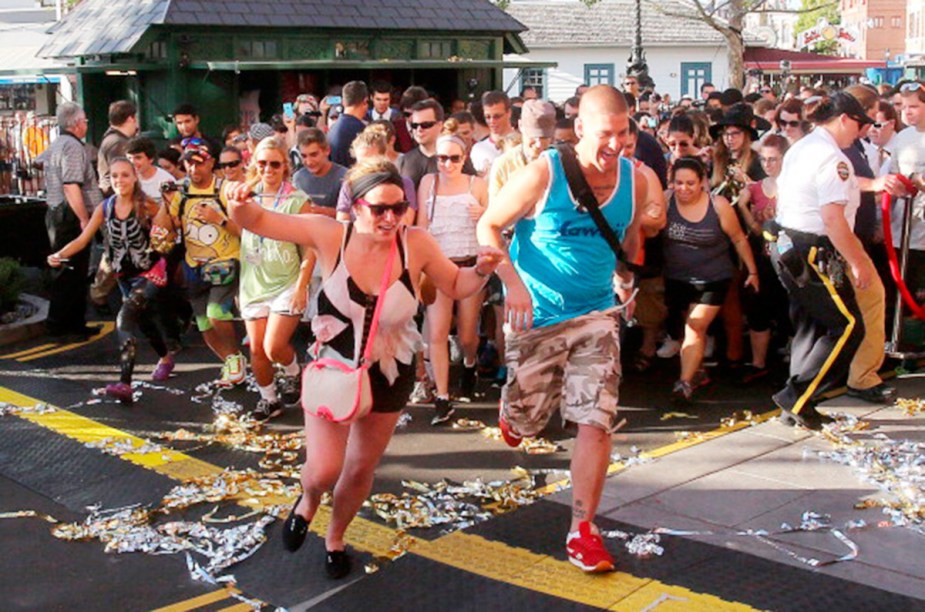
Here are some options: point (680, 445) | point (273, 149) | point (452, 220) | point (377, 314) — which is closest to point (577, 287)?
point (377, 314)

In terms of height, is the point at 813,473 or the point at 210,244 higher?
the point at 210,244

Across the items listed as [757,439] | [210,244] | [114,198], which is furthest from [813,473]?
[114,198]

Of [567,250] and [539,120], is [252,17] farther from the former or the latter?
[567,250]

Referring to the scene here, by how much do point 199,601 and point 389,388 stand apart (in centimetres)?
118

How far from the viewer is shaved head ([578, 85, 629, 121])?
505 cm

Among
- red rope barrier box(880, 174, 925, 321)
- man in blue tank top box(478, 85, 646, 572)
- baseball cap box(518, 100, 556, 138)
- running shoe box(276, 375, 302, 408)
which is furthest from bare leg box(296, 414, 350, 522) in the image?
red rope barrier box(880, 174, 925, 321)

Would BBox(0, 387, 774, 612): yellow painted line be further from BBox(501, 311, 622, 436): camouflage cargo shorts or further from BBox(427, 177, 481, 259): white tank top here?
BBox(427, 177, 481, 259): white tank top

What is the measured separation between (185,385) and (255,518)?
303cm

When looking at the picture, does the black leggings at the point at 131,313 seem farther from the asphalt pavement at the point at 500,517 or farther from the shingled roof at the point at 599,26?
the shingled roof at the point at 599,26

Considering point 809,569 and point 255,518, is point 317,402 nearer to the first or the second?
point 255,518

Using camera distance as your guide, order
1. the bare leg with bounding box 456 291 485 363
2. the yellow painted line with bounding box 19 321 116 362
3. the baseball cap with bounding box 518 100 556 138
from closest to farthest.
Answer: the baseball cap with bounding box 518 100 556 138 → the bare leg with bounding box 456 291 485 363 → the yellow painted line with bounding box 19 321 116 362

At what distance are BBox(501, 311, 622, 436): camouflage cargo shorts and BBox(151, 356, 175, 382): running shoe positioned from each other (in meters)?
4.07

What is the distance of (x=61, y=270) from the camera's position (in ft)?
33.7

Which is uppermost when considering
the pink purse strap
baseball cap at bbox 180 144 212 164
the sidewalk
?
baseball cap at bbox 180 144 212 164
